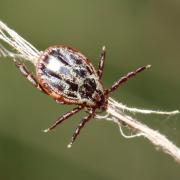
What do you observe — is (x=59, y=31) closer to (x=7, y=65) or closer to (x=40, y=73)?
(x=7, y=65)

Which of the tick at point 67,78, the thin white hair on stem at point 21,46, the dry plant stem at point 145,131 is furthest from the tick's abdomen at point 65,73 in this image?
the dry plant stem at point 145,131

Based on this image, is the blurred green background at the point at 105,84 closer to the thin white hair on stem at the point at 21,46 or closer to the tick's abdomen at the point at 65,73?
the tick's abdomen at the point at 65,73

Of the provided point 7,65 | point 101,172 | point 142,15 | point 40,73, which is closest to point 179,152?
point 40,73

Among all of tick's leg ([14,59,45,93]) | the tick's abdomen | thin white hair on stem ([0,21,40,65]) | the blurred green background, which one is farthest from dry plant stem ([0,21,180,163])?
the blurred green background

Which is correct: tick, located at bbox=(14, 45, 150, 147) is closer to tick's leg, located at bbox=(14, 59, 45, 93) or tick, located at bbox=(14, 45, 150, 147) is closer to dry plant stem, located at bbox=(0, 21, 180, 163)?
tick's leg, located at bbox=(14, 59, 45, 93)

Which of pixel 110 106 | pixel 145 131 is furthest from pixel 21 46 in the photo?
pixel 145 131

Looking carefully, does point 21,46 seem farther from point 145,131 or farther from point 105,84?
point 105,84

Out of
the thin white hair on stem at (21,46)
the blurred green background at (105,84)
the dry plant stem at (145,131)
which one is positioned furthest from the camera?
the blurred green background at (105,84)
